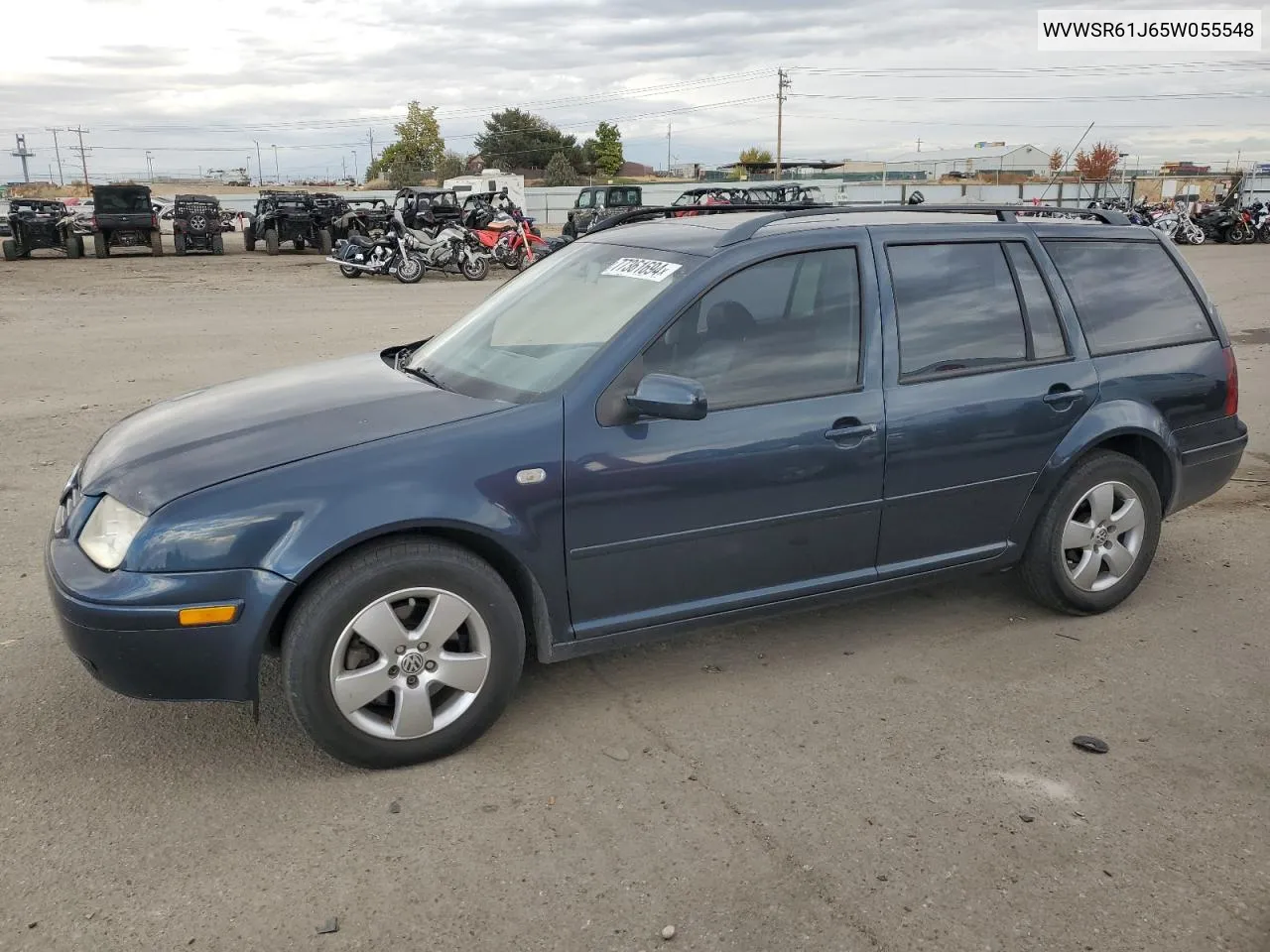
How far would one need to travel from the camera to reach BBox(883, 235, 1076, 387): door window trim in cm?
384

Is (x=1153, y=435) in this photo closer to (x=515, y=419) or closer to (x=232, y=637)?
(x=515, y=419)

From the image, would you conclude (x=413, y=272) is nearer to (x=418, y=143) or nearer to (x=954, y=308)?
(x=954, y=308)

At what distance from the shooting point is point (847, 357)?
3.74 metres

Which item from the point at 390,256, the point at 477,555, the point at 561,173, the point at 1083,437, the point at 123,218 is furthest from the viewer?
the point at 561,173

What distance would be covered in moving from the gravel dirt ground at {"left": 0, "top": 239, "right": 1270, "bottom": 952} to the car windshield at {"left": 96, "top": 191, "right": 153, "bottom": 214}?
24.5 meters

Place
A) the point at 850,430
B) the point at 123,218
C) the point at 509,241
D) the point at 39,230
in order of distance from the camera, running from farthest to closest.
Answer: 1. the point at 123,218
2. the point at 39,230
3. the point at 509,241
4. the point at 850,430

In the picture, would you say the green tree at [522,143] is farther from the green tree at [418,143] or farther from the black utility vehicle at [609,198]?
the black utility vehicle at [609,198]

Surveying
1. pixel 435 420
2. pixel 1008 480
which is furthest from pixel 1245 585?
pixel 435 420

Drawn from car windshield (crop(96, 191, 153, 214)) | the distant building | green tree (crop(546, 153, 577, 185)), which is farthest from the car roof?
the distant building

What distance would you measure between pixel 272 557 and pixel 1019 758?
238 cm

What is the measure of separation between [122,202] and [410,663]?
26841 mm

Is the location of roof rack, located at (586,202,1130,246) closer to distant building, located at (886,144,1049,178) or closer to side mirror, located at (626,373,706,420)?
side mirror, located at (626,373,706,420)

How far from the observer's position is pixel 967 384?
393 cm

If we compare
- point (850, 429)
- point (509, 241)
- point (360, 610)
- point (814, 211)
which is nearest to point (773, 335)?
point (850, 429)
